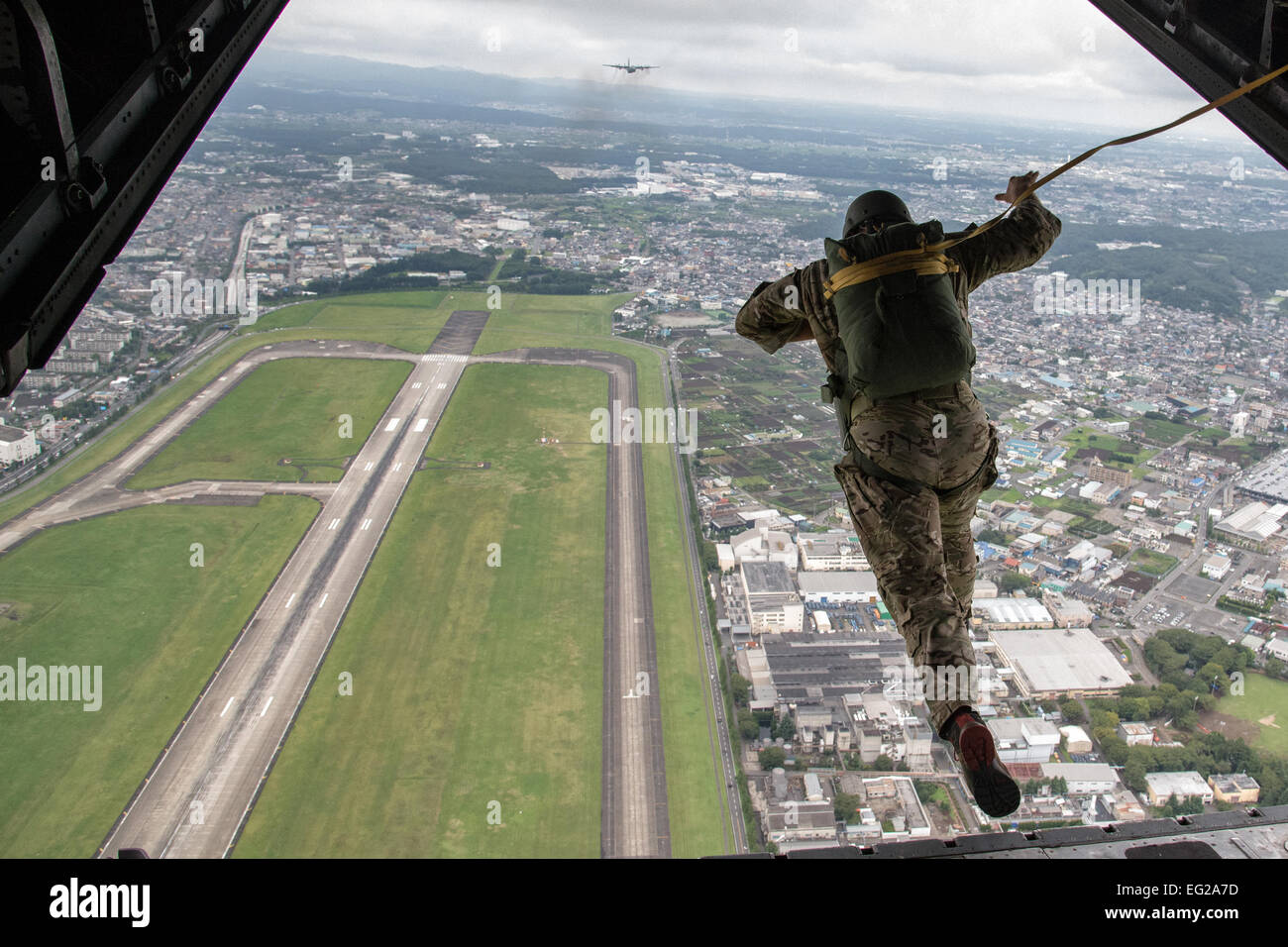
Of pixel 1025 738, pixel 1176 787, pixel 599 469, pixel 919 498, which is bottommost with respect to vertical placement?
pixel 1176 787

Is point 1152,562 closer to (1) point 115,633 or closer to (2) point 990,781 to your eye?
(2) point 990,781

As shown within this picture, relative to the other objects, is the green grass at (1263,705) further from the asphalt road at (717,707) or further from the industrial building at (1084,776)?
the asphalt road at (717,707)

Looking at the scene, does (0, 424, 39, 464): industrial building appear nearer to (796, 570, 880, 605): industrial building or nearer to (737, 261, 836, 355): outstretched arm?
(796, 570, 880, 605): industrial building

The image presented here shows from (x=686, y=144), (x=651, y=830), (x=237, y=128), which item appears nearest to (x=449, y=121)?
(x=237, y=128)

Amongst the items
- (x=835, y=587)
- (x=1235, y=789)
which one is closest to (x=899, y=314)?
(x=1235, y=789)

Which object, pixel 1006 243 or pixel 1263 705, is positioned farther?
pixel 1263 705

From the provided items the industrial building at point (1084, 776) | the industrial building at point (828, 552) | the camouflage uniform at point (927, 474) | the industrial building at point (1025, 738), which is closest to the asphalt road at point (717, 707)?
the industrial building at point (828, 552)

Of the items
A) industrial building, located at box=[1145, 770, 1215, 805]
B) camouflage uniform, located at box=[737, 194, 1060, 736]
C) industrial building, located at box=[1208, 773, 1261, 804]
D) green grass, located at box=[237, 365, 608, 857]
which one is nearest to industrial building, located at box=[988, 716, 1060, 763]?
industrial building, located at box=[1145, 770, 1215, 805]
